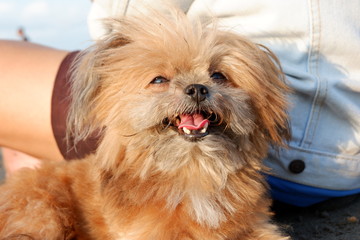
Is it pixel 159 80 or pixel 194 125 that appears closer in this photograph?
pixel 194 125

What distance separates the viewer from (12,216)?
8.65 ft

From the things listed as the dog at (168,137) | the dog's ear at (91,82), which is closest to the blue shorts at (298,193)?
the dog at (168,137)

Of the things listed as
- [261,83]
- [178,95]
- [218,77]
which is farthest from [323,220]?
[178,95]

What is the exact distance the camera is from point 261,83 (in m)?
2.64

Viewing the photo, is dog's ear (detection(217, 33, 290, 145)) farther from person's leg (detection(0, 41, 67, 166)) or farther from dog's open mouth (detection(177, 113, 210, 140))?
person's leg (detection(0, 41, 67, 166))

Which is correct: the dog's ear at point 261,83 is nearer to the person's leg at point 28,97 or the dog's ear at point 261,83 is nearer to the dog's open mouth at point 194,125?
the dog's open mouth at point 194,125

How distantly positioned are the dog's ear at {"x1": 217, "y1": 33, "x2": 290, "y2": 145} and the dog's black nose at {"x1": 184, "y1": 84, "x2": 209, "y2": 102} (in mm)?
337

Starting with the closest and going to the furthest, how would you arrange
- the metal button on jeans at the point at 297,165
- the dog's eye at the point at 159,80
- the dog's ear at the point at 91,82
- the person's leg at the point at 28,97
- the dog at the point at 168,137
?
the dog at the point at 168,137 → the dog's eye at the point at 159,80 → the dog's ear at the point at 91,82 → the metal button on jeans at the point at 297,165 → the person's leg at the point at 28,97

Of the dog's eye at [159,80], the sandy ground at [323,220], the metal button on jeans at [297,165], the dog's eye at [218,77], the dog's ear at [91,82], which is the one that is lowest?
the sandy ground at [323,220]

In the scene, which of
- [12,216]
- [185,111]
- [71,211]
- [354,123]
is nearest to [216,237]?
[185,111]

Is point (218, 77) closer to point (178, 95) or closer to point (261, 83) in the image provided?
point (261, 83)

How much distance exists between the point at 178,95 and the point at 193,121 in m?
0.16

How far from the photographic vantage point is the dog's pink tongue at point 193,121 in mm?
2414

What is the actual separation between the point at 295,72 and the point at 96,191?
4.99 feet
